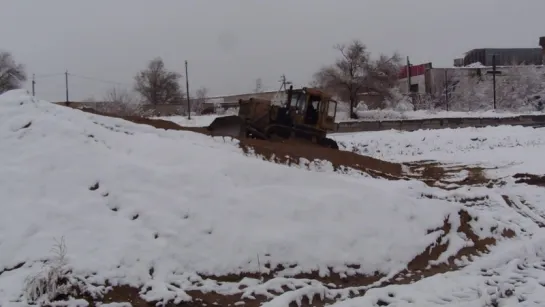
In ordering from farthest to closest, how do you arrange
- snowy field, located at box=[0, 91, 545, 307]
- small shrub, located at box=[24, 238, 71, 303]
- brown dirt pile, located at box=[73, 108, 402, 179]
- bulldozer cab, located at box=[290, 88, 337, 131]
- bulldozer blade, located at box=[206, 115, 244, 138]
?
bulldozer cab, located at box=[290, 88, 337, 131] → bulldozer blade, located at box=[206, 115, 244, 138] → brown dirt pile, located at box=[73, 108, 402, 179] → snowy field, located at box=[0, 91, 545, 307] → small shrub, located at box=[24, 238, 71, 303]

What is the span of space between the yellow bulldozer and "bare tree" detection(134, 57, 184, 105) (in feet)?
217

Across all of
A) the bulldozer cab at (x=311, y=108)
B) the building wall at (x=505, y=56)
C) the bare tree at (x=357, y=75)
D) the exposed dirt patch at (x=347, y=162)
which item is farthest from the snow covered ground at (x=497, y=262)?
the building wall at (x=505, y=56)

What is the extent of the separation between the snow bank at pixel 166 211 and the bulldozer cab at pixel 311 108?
1161 centimetres

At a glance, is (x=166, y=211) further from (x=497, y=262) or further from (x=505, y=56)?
(x=505, y=56)

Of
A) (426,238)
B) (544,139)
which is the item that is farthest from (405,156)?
(426,238)

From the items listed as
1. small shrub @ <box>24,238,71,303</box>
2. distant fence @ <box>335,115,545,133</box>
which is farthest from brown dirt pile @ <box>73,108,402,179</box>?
distant fence @ <box>335,115,545,133</box>

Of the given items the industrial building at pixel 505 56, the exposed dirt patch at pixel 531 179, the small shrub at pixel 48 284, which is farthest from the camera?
the industrial building at pixel 505 56

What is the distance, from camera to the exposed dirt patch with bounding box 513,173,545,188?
13.8 meters

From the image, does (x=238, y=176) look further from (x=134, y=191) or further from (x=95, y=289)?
(x=95, y=289)

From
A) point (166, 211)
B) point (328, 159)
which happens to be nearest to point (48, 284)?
point (166, 211)

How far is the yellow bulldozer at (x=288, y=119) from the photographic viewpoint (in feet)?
62.7

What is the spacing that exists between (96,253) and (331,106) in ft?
53.4

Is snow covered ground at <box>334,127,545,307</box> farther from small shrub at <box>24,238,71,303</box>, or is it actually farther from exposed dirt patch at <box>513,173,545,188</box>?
small shrub at <box>24,238,71,303</box>

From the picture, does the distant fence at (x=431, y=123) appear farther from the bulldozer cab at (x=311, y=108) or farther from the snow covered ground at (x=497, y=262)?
the bulldozer cab at (x=311, y=108)
